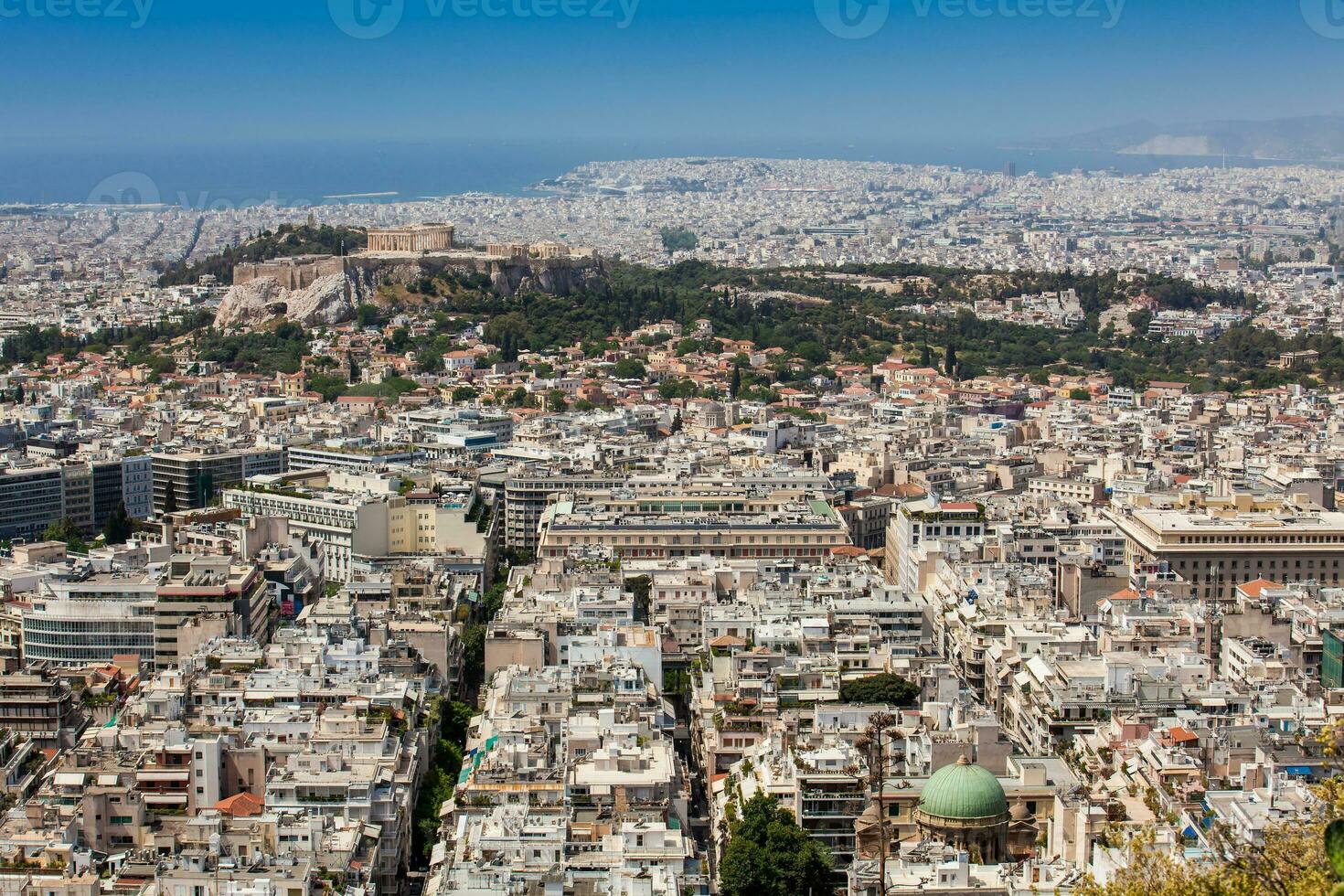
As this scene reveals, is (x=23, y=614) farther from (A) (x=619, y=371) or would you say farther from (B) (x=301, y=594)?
(A) (x=619, y=371)

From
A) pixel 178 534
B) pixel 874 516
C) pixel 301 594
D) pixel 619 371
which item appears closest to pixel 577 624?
pixel 301 594

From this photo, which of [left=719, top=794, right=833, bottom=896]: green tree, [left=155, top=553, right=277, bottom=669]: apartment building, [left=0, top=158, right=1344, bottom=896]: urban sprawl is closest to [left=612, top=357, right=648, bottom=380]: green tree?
[left=0, top=158, right=1344, bottom=896]: urban sprawl

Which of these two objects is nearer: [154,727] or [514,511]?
[154,727]

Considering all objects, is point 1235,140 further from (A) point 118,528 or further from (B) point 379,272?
(A) point 118,528

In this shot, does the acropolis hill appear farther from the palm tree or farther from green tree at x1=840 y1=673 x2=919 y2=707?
the palm tree

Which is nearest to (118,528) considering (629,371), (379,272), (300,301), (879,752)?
(879,752)

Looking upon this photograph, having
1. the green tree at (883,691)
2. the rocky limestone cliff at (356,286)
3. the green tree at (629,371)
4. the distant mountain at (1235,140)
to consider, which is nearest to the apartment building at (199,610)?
the green tree at (883,691)
